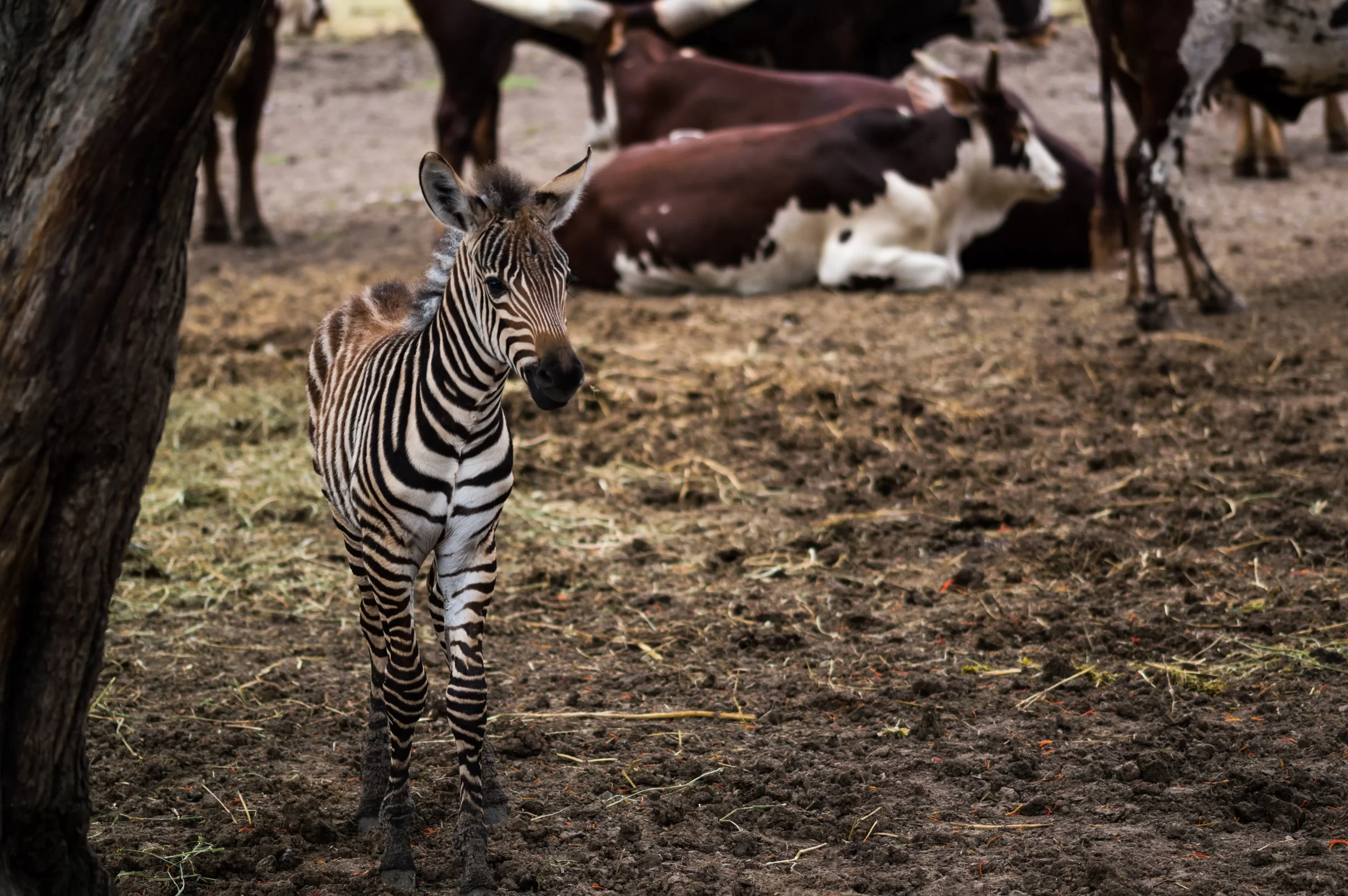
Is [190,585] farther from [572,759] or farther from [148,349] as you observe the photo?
[148,349]

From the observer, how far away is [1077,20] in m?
17.9

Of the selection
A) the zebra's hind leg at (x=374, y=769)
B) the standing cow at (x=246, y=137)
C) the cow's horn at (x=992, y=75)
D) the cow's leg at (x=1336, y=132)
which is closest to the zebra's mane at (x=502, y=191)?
the zebra's hind leg at (x=374, y=769)

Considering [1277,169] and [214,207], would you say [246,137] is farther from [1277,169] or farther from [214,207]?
[1277,169]

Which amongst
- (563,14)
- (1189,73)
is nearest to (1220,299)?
(1189,73)

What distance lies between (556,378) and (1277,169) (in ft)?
31.9

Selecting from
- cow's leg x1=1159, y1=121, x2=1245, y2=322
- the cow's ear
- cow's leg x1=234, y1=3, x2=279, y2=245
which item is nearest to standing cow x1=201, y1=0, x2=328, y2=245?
cow's leg x1=234, y1=3, x2=279, y2=245

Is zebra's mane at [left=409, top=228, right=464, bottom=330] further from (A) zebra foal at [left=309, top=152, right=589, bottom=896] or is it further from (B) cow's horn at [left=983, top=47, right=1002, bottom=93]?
(B) cow's horn at [left=983, top=47, right=1002, bottom=93]

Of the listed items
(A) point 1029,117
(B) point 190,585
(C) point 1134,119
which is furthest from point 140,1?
(A) point 1029,117

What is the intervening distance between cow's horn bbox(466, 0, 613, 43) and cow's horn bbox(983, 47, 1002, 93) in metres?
3.09

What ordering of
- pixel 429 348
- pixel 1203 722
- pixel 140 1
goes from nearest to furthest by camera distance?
pixel 140 1 < pixel 429 348 < pixel 1203 722

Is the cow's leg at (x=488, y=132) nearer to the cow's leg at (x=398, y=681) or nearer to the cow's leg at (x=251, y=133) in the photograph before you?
the cow's leg at (x=251, y=133)

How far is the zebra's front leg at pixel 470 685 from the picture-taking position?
2.99 m

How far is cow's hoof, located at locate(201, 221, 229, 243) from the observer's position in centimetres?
1065

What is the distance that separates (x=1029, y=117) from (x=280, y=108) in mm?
8689
